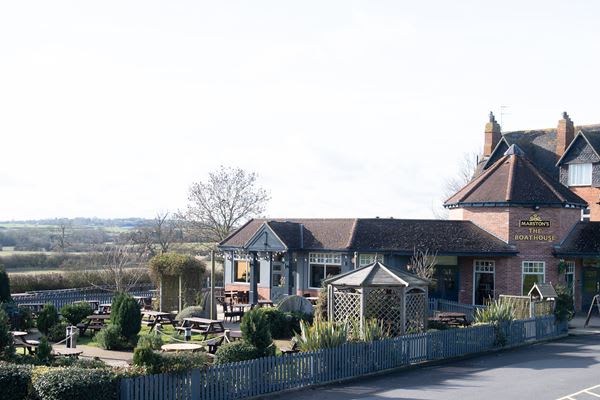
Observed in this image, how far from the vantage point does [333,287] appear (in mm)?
24406

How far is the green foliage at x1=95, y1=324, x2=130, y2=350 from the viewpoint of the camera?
23516 millimetres

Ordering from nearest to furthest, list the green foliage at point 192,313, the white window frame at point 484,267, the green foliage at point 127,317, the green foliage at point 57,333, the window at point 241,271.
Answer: the green foliage at point 127,317 < the green foliage at point 57,333 < the green foliage at point 192,313 < the white window frame at point 484,267 < the window at point 241,271

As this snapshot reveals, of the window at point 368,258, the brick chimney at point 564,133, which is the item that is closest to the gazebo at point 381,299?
the window at point 368,258

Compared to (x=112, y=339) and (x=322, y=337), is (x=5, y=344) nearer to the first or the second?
(x=112, y=339)

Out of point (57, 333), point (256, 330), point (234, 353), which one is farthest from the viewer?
point (57, 333)

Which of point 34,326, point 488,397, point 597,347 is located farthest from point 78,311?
point 597,347

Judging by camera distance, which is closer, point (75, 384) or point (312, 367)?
point (75, 384)

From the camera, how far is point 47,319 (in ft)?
85.4

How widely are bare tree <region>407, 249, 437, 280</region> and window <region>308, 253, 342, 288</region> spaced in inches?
140

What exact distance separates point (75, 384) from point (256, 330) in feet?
17.7

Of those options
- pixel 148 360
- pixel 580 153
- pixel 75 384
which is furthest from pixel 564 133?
pixel 75 384

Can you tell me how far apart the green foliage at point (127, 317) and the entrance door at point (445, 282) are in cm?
1686

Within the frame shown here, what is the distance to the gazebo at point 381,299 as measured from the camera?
23578 mm

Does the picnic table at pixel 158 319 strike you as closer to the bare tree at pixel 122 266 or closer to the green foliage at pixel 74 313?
the green foliage at pixel 74 313
